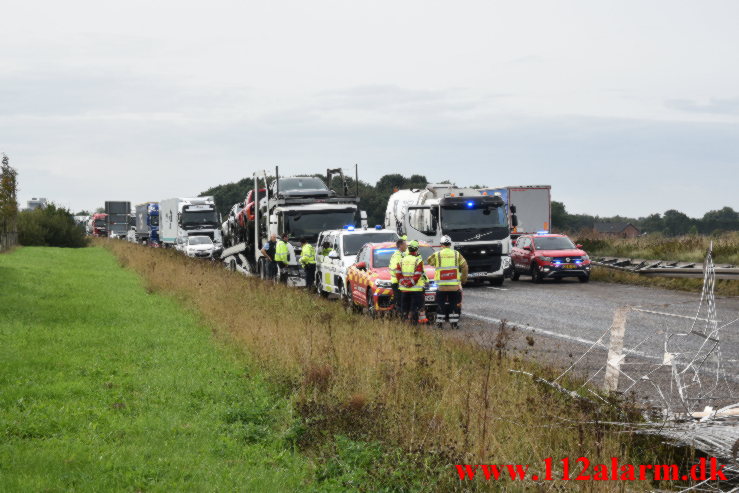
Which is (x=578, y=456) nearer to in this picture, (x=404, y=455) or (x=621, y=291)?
(x=404, y=455)

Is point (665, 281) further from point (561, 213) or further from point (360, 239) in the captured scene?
point (561, 213)

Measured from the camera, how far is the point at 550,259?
30984 mm

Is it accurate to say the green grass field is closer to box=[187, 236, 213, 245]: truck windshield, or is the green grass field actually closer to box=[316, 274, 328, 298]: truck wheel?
box=[316, 274, 328, 298]: truck wheel

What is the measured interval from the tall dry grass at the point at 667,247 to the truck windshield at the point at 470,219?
8076 mm

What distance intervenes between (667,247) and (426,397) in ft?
101

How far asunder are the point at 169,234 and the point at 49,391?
154ft

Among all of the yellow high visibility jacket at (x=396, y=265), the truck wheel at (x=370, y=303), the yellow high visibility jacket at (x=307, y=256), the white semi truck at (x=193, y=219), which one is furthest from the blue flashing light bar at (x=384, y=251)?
the white semi truck at (x=193, y=219)

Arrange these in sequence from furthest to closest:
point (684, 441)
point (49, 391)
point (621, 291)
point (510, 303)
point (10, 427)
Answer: point (621, 291), point (510, 303), point (49, 391), point (10, 427), point (684, 441)

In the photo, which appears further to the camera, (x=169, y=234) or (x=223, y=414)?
(x=169, y=234)

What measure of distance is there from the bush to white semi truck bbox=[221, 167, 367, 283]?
47.0m

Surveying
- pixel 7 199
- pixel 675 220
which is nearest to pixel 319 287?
pixel 7 199

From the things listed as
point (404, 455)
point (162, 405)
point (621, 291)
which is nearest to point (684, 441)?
point (404, 455)

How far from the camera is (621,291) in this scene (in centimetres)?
2669

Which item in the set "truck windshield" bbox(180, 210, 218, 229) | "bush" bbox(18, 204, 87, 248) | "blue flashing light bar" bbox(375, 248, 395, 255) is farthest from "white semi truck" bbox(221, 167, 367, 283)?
"bush" bbox(18, 204, 87, 248)
